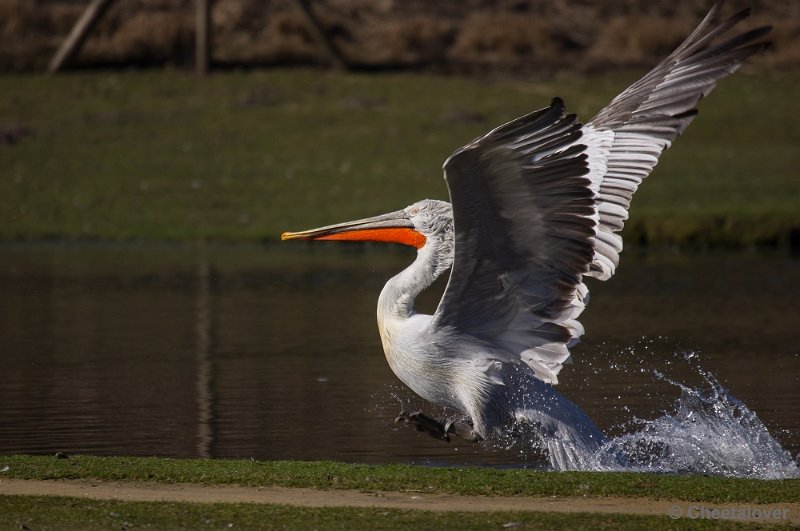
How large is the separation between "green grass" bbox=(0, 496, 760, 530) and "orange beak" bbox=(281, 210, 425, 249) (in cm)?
195

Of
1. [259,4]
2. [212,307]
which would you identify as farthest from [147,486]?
[259,4]

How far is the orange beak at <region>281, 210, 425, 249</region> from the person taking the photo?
24.0 ft

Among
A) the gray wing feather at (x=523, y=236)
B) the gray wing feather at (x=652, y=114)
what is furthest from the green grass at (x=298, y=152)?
the gray wing feather at (x=523, y=236)

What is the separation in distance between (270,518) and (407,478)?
88cm

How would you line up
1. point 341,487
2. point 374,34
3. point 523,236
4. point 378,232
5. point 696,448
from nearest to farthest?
1. point 341,487
2. point 523,236
3. point 696,448
4. point 378,232
5. point 374,34

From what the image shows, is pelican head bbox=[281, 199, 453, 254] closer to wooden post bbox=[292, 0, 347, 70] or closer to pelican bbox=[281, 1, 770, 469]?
pelican bbox=[281, 1, 770, 469]

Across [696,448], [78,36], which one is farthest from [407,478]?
[78,36]

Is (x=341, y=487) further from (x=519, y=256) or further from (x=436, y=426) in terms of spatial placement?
(x=519, y=256)

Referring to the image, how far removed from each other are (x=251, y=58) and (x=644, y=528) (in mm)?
20474

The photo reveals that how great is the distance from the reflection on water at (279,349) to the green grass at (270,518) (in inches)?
62.1

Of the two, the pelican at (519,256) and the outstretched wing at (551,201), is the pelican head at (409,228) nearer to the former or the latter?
the pelican at (519,256)

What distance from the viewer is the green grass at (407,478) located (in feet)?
19.9

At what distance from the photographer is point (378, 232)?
7430 millimetres

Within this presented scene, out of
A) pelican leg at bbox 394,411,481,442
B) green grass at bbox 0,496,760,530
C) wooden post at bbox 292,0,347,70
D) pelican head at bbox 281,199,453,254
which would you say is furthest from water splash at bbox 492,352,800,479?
wooden post at bbox 292,0,347,70
